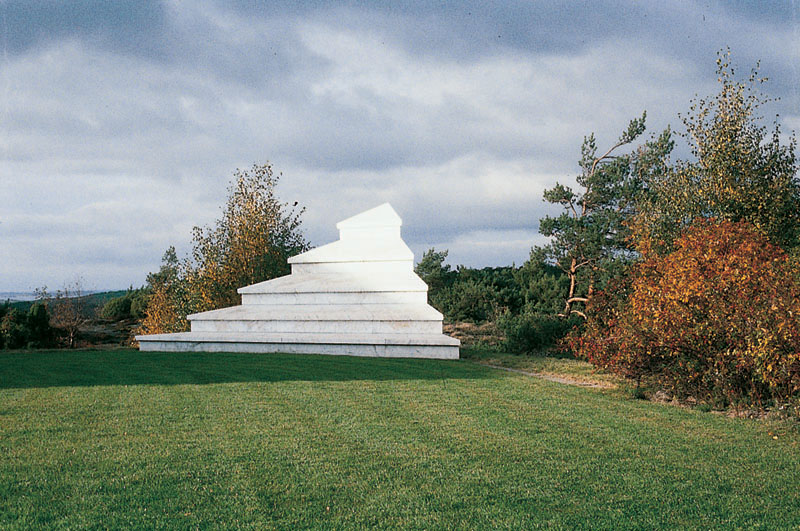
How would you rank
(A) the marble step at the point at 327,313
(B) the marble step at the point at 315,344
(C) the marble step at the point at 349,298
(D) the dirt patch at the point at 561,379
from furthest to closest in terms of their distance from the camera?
(C) the marble step at the point at 349,298, (A) the marble step at the point at 327,313, (B) the marble step at the point at 315,344, (D) the dirt patch at the point at 561,379

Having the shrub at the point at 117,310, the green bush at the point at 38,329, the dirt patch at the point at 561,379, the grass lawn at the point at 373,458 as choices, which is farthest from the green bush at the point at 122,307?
the dirt patch at the point at 561,379

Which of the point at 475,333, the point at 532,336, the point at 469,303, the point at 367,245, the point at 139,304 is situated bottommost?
the point at 475,333

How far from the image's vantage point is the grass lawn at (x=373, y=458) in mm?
4207

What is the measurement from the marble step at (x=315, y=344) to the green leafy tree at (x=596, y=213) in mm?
9492

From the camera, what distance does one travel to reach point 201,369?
1070cm

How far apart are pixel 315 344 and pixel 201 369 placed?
3541 mm

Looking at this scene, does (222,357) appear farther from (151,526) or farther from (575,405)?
(151,526)

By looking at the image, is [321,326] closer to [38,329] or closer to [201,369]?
[201,369]

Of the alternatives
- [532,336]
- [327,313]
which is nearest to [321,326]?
[327,313]

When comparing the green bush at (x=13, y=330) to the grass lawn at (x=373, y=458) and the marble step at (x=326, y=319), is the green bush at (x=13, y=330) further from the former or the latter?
the grass lawn at (x=373, y=458)

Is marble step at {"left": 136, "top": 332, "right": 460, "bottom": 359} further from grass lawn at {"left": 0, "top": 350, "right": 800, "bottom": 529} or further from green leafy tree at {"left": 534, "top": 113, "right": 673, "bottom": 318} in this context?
green leafy tree at {"left": 534, "top": 113, "right": 673, "bottom": 318}

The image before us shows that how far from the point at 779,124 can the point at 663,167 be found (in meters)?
3.28

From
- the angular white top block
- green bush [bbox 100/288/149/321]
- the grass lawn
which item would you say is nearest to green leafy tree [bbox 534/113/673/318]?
the angular white top block

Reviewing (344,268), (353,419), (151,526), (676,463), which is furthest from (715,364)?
(344,268)
